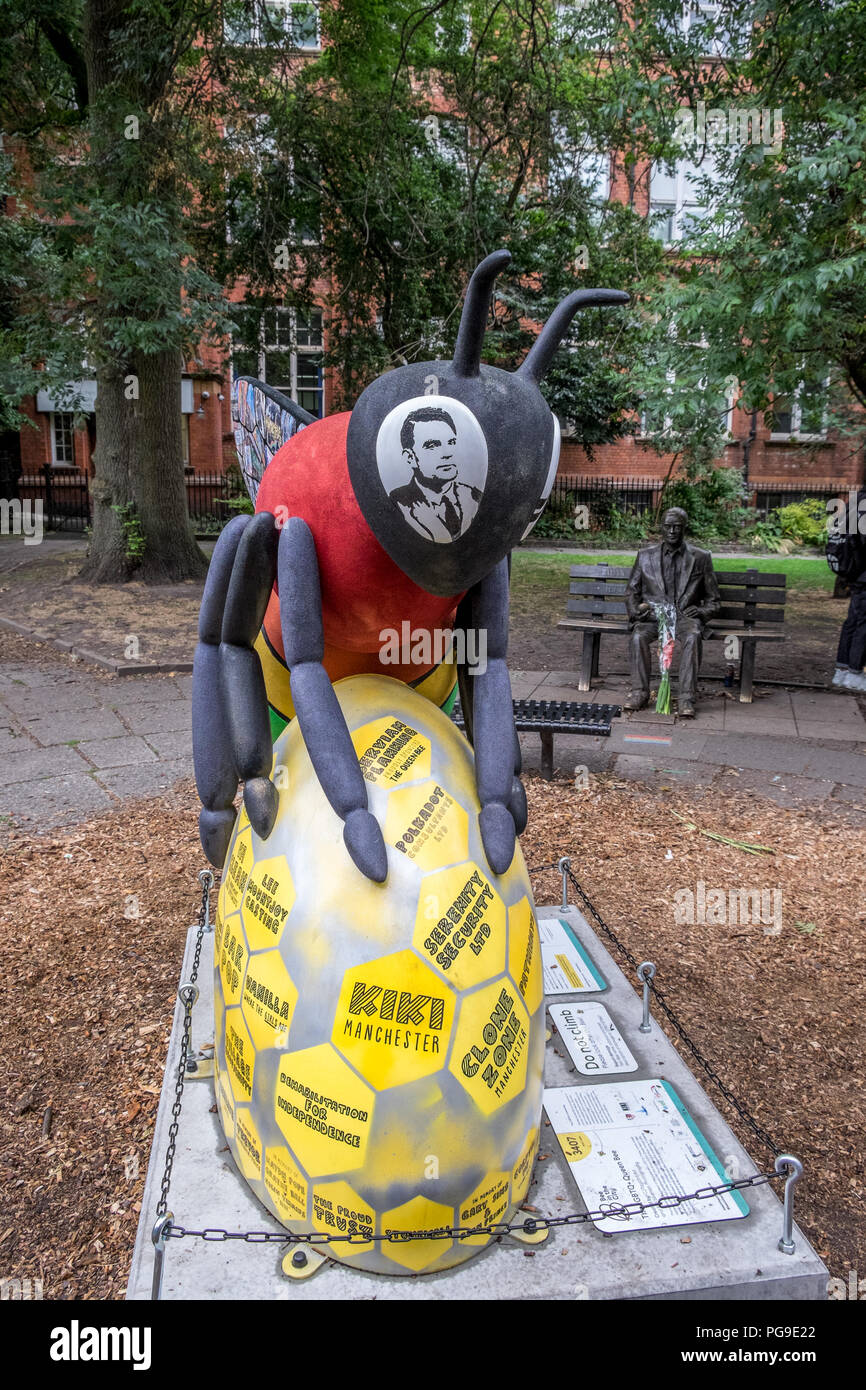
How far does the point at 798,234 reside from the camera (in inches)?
273

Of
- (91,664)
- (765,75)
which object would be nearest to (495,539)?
(765,75)

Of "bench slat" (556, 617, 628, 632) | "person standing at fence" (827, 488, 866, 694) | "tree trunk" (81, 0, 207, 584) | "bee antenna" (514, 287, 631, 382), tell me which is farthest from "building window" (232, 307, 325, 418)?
"bee antenna" (514, 287, 631, 382)

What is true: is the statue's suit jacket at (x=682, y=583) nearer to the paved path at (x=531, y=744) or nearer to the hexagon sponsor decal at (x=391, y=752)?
the paved path at (x=531, y=744)

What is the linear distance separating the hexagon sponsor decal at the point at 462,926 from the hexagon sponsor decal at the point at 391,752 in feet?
1.03

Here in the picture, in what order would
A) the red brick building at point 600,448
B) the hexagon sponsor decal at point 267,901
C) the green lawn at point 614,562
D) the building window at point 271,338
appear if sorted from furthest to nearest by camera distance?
the red brick building at point 600,448 < the green lawn at point 614,562 < the building window at point 271,338 < the hexagon sponsor decal at point 267,901

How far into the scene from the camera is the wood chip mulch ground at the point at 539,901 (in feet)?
10.7

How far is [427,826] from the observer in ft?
9.07

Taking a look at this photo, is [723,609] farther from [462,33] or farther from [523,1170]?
[462,33]

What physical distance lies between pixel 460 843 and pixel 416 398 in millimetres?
1217

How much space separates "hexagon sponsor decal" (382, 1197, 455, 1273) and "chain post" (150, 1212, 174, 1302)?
0.58 m

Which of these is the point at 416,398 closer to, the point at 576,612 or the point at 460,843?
the point at 460,843

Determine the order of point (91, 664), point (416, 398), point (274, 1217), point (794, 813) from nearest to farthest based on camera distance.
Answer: point (416, 398), point (274, 1217), point (794, 813), point (91, 664)

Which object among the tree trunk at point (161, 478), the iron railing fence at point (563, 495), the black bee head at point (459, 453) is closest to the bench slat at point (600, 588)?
the tree trunk at point (161, 478)

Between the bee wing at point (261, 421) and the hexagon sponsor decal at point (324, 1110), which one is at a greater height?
the bee wing at point (261, 421)
